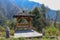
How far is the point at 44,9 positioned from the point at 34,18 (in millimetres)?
3367

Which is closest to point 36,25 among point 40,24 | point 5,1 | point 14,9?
point 40,24

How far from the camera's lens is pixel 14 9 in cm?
2472

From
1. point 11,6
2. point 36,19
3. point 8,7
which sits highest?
point 11,6

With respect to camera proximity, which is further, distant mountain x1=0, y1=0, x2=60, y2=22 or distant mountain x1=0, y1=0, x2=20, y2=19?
distant mountain x1=0, y1=0, x2=20, y2=19

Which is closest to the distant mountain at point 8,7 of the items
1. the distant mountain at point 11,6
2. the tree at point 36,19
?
the distant mountain at point 11,6

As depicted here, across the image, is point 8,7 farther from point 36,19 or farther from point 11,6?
point 36,19

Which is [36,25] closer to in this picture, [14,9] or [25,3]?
[25,3]

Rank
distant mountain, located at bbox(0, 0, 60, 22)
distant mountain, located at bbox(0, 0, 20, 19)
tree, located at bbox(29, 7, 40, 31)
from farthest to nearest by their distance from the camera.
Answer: distant mountain, located at bbox(0, 0, 20, 19), distant mountain, located at bbox(0, 0, 60, 22), tree, located at bbox(29, 7, 40, 31)

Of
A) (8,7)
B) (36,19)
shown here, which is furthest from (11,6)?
(36,19)

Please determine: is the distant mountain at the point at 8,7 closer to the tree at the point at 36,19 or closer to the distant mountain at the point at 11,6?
the distant mountain at the point at 11,6

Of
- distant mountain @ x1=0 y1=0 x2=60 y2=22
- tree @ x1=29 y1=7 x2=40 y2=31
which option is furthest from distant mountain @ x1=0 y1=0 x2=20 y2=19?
tree @ x1=29 y1=7 x2=40 y2=31

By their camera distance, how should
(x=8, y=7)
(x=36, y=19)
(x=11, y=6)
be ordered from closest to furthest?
1. (x=36, y=19)
2. (x=8, y=7)
3. (x=11, y=6)

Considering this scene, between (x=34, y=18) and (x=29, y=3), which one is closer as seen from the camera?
(x=34, y=18)

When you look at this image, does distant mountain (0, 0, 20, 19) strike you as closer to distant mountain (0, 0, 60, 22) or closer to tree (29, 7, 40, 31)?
distant mountain (0, 0, 60, 22)
